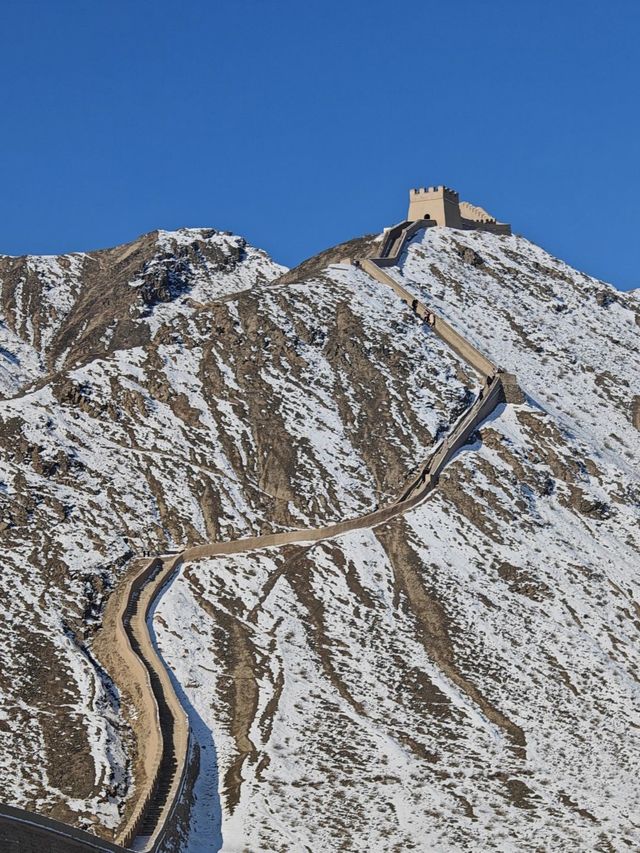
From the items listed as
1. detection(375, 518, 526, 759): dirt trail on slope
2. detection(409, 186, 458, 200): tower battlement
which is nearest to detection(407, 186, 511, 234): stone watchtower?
detection(409, 186, 458, 200): tower battlement

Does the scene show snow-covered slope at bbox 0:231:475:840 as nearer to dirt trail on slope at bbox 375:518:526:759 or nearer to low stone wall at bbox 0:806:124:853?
dirt trail on slope at bbox 375:518:526:759

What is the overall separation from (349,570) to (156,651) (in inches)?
435

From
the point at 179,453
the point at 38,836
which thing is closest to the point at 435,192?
the point at 179,453

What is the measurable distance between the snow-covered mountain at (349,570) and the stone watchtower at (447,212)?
6.89 metres

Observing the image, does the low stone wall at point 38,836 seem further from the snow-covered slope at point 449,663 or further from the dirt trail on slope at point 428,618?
the dirt trail on slope at point 428,618

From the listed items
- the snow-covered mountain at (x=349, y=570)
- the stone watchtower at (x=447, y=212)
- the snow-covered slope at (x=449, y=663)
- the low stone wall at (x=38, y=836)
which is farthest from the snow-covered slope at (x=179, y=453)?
the stone watchtower at (x=447, y=212)

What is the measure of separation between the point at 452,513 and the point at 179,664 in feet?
61.2

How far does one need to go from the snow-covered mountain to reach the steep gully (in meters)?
0.77

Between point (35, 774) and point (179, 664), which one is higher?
point (179, 664)

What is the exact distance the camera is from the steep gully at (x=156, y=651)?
34938mm

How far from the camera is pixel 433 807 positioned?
41.4m

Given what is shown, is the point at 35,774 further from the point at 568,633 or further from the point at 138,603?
the point at 568,633

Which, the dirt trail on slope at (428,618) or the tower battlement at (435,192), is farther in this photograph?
the tower battlement at (435,192)

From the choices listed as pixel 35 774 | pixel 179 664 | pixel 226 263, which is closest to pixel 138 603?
pixel 179 664
